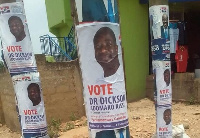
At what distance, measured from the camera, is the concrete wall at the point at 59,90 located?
7.11 metres

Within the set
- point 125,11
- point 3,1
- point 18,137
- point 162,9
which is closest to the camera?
point 3,1

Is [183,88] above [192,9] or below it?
below

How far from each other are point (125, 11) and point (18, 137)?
16.8 feet

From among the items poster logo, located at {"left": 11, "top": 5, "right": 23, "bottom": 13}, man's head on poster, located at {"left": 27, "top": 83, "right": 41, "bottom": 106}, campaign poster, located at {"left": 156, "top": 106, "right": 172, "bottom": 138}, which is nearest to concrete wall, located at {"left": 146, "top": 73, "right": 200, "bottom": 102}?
campaign poster, located at {"left": 156, "top": 106, "right": 172, "bottom": 138}

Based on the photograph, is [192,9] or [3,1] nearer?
[3,1]

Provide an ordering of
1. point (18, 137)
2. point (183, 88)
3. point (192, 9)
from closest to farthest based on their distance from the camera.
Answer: point (18, 137)
point (183, 88)
point (192, 9)

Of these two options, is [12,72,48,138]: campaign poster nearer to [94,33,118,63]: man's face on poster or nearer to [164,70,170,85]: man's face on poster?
[94,33,118,63]: man's face on poster

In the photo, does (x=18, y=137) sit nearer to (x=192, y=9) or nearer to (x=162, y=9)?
(x=162, y=9)

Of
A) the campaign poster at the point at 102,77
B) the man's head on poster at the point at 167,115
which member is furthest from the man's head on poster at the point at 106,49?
the man's head on poster at the point at 167,115

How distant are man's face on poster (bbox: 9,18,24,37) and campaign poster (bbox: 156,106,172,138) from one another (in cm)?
219

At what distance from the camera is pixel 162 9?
3.92 m

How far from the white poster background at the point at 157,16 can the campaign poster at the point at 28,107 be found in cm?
180

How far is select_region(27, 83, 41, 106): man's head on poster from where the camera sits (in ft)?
11.8

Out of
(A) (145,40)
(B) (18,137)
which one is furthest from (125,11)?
(B) (18,137)
